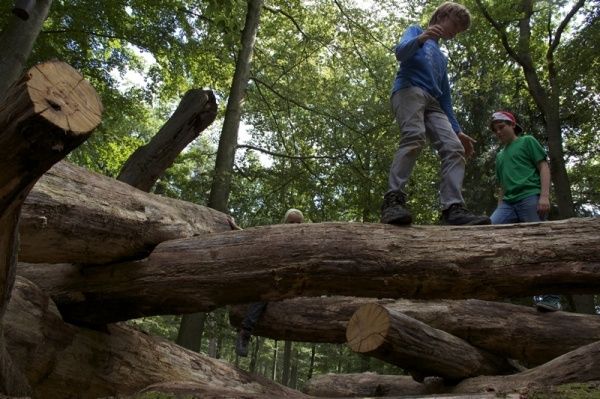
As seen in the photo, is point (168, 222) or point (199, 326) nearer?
point (168, 222)

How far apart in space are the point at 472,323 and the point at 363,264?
8.74ft

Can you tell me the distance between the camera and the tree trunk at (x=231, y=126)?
9.98 meters

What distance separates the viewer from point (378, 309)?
483cm

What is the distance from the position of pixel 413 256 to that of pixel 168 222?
2243mm

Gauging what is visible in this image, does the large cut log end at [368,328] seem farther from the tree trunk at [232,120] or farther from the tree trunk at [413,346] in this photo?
the tree trunk at [232,120]

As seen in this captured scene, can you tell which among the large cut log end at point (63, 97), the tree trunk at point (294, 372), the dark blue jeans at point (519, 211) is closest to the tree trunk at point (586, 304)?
the dark blue jeans at point (519, 211)

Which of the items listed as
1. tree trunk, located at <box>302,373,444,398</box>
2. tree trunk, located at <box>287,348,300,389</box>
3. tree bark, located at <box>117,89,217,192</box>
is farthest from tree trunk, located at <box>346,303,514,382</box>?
tree trunk, located at <box>287,348,300,389</box>

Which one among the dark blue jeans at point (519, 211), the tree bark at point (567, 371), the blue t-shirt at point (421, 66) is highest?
the blue t-shirt at point (421, 66)

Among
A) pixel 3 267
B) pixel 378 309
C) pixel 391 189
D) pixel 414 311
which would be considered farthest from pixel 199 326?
pixel 3 267

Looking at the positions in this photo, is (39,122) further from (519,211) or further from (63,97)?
(519,211)

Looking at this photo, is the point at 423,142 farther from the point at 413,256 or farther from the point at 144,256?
the point at 144,256

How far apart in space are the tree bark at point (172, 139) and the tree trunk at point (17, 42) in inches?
95.5

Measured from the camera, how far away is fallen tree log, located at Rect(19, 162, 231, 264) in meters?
3.68

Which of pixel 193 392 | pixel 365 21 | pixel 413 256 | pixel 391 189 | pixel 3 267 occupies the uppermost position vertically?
pixel 365 21
